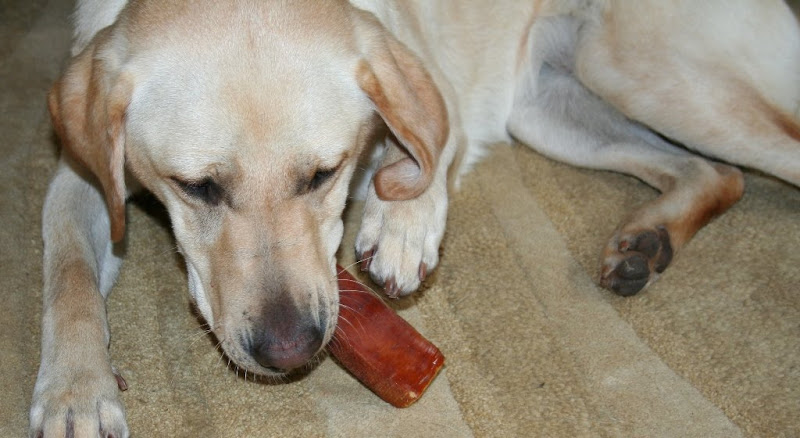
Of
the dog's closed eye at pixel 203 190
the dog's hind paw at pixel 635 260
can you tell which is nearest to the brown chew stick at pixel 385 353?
the dog's closed eye at pixel 203 190

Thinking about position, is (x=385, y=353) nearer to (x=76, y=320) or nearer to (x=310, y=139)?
(x=310, y=139)

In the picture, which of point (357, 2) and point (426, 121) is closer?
point (426, 121)

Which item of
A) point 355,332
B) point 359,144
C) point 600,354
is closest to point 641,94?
point 600,354

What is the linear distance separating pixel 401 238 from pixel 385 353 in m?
0.38

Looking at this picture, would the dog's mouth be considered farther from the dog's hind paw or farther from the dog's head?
the dog's hind paw

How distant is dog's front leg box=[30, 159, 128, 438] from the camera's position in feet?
6.97

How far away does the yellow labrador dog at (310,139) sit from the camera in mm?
2051

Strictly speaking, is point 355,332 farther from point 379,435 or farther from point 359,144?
point 359,144

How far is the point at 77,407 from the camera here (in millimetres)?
2117

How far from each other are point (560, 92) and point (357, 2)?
3.50ft

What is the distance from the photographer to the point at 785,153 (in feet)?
9.31

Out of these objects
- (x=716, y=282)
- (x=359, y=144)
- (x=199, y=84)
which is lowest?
(x=716, y=282)

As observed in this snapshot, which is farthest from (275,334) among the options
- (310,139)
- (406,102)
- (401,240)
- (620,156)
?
(620,156)

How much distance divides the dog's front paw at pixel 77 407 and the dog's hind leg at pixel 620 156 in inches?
56.8
